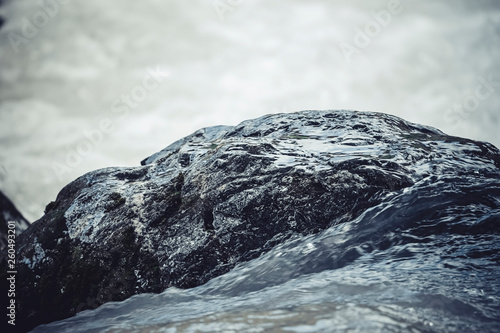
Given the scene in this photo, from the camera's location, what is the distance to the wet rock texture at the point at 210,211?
7.43m

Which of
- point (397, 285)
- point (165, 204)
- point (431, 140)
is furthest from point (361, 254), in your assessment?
point (431, 140)

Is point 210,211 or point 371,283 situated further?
point 210,211

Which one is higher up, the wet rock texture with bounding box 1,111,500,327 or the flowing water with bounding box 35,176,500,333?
the wet rock texture with bounding box 1,111,500,327

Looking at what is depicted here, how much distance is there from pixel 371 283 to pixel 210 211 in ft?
15.1

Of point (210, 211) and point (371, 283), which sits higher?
point (210, 211)

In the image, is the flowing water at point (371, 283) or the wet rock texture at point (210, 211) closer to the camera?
the flowing water at point (371, 283)

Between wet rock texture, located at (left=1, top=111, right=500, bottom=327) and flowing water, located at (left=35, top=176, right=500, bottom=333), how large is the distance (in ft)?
1.71

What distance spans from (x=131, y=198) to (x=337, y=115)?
8881 millimetres

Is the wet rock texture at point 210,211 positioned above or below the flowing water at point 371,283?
above

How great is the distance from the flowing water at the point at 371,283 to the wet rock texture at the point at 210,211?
0.52 metres

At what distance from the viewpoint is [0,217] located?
103ft

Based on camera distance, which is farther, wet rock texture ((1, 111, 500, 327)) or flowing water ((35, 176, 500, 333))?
wet rock texture ((1, 111, 500, 327))

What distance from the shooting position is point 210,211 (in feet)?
27.1

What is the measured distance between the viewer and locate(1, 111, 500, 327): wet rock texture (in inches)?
292
